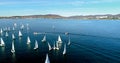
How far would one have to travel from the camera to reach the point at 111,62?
80125mm

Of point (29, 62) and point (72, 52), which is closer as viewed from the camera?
point (29, 62)

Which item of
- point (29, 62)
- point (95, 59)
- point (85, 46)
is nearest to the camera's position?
point (29, 62)

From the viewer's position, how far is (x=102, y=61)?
81.0 metres

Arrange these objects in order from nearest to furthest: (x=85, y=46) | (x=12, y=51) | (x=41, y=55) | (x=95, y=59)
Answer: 1. (x=95, y=59)
2. (x=41, y=55)
3. (x=12, y=51)
4. (x=85, y=46)

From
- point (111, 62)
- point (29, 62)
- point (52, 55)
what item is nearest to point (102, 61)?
point (111, 62)

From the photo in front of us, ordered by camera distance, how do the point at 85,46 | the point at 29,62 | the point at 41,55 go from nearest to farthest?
the point at 29,62 < the point at 41,55 < the point at 85,46

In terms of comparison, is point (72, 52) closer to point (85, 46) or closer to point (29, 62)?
point (85, 46)

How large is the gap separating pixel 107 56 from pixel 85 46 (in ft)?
74.0

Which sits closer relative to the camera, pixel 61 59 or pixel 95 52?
pixel 61 59

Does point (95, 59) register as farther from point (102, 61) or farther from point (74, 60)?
point (74, 60)

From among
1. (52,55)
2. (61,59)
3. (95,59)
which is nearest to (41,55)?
(52,55)

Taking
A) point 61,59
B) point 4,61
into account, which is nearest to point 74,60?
point 61,59

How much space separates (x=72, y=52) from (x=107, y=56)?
17.2 meters

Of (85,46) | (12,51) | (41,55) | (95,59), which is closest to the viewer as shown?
(95,59)
